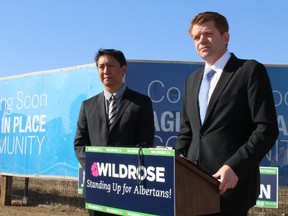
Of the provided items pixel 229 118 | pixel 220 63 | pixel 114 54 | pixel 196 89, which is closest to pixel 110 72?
pixel 114 54

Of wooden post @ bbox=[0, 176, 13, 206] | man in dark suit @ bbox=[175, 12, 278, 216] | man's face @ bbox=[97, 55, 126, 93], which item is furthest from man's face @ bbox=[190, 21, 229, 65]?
wooden post @ bbox=[0, 176, 13, 206]

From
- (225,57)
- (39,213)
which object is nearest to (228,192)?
(225,57)

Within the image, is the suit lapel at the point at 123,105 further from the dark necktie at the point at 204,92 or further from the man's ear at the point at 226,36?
the man's ear at the point at 226,36

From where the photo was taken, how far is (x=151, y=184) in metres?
1.72

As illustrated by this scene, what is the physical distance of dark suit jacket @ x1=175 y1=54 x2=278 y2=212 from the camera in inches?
71.0

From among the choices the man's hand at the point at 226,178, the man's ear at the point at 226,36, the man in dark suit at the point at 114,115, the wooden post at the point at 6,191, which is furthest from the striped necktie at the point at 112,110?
the wooden post at the point at 6,191

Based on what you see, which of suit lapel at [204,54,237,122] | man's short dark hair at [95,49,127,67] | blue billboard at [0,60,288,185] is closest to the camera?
suit lapel at [204,54,237,122]

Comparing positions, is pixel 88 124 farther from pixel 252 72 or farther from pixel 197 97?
pixel 252 72

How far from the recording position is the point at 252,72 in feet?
6.25

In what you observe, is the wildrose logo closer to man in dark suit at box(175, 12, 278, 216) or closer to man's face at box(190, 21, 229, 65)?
man in dark suit at box(175, 12, 278, 216)

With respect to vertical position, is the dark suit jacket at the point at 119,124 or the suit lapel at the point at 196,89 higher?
the suit lapel at the point at 196,89

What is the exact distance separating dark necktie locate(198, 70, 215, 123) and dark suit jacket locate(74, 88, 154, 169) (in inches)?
32.5

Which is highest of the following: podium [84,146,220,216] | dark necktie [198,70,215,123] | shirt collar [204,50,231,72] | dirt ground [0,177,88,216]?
shirt collar [204,50,231,72]

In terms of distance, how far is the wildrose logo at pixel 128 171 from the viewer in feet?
5.56
